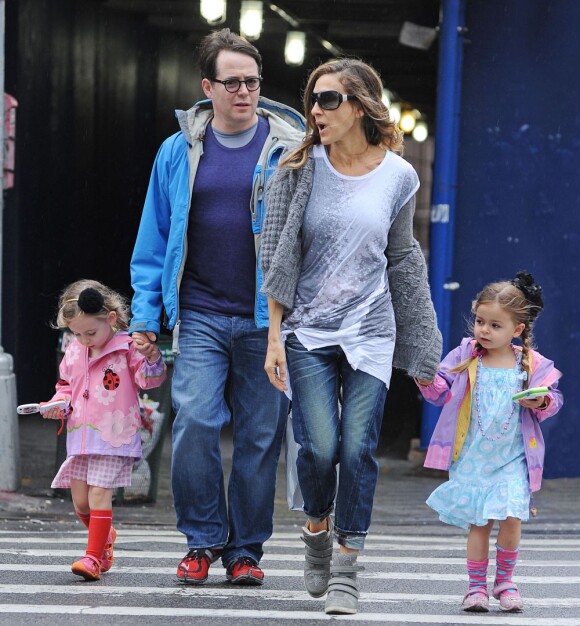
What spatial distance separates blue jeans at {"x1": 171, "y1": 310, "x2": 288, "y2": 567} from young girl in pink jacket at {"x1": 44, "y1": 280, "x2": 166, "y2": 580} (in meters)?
0.26

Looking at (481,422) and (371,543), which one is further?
(371,543)

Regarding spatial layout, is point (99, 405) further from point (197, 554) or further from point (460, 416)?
point (460, 416)

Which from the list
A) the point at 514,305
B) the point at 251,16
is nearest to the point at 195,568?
the point at 514,305

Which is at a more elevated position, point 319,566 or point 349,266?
point 349,266

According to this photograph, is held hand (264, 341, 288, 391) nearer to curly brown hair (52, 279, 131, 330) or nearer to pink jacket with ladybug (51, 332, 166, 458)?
pink jacket with ladybug (51, 332, 166, 458)

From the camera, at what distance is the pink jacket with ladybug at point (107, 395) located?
6.04m

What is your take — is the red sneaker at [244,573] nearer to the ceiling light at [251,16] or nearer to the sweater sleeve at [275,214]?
the sweater sleeve at [275,214]

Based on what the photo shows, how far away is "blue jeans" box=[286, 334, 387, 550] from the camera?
515 centimetres

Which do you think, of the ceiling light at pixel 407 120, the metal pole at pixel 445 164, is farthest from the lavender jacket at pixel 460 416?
the ceiling light at pixel 407 120

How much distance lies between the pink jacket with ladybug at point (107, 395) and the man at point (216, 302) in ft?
1.00

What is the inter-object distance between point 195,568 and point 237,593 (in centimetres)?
22

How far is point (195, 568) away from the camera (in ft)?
18.9

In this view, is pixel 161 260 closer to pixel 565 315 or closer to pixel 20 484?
pixel 20 484

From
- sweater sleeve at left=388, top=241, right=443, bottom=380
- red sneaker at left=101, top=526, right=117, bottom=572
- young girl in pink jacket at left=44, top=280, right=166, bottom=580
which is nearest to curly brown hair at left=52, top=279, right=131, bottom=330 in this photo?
young girl in pink jacket at left=44, top=280, right=166, bottom=580
